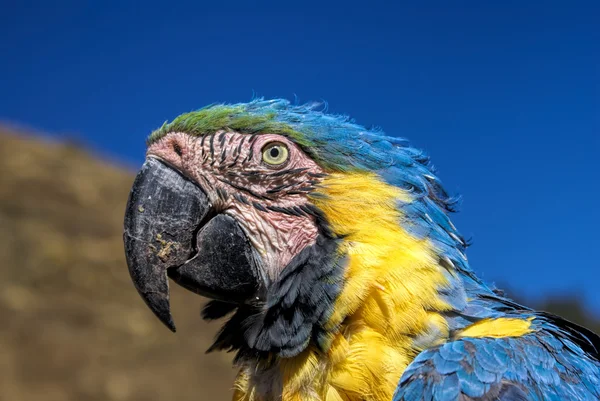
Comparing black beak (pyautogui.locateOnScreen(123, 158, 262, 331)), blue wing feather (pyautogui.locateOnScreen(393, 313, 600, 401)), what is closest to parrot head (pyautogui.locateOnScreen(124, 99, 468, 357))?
black beak (pyautogui.locateOnScreen(123, 158, 262, 331))

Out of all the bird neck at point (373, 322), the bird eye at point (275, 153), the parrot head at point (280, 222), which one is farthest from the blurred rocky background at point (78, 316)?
the bird neck at point (373, 322)

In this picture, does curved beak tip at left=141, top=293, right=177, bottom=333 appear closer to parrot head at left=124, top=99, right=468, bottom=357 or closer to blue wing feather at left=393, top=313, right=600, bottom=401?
→ parrot head at left=124, top=99, right=468, bottom=357

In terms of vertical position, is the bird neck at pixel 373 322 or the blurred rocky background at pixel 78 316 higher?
the bird neck at pixel 373 322

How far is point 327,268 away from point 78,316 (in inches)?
570

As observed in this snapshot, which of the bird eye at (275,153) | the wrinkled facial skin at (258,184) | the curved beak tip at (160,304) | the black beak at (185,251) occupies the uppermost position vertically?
the bird eye at (275,153)

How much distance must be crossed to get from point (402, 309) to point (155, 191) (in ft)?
4.23

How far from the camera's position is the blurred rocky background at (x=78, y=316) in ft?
44.5

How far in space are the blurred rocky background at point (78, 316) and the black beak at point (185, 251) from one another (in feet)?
37.9

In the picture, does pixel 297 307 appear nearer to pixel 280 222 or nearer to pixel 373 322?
pixel 373 322

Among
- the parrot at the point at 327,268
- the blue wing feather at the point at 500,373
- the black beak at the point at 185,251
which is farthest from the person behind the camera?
the black beak at the point at 185,251

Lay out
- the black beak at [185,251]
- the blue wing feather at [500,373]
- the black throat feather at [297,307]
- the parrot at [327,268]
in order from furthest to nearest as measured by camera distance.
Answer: the black beak at [185,251], the black throat feather at [297,307], the parrot at [327,268], the blue wing feather at [500,373]

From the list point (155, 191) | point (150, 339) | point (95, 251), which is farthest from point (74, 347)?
point (155, 191)

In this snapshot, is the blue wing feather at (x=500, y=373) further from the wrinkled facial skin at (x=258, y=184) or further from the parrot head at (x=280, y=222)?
the wrinkled facial skin at (x=258, y=184)

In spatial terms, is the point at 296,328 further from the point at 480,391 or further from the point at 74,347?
the point at 74,347
